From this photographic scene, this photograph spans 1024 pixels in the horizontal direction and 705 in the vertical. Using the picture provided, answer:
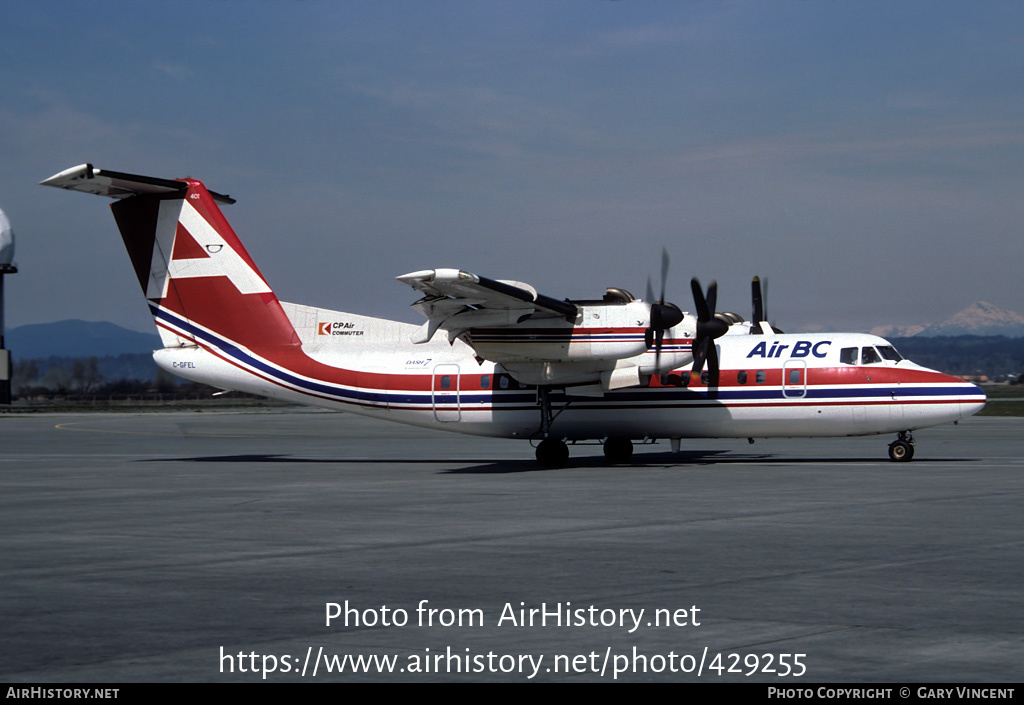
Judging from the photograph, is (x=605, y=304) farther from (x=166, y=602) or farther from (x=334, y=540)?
(x=166, y=602)

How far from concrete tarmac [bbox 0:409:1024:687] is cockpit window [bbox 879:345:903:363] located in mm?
3936

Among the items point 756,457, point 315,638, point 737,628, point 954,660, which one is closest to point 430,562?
point 315,638

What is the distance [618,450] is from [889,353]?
23.9 feet

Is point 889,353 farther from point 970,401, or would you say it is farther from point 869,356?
point 970,401

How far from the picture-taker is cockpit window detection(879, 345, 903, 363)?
2555 cm

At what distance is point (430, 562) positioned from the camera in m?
11.2

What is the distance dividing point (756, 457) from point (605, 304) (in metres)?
6.96

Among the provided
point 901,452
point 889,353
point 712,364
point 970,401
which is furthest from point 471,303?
point 970,401

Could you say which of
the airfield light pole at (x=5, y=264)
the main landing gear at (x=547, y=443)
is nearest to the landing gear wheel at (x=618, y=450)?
the main landing gear at (x=547, y=443)

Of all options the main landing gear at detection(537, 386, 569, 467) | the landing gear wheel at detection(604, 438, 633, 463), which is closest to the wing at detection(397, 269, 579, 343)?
the main landing gear at detection(537, 386, 569, 467)

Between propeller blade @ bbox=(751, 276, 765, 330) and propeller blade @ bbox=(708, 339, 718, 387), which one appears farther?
propeller blade @ bbox=(751, 276, 765, 330)

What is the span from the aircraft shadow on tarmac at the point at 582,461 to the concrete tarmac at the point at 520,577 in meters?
3.05

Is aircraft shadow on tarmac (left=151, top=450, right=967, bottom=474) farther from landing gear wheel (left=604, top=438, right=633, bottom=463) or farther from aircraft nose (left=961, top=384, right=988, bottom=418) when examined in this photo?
aircraft nose (left=961, top=384, right=988, bottom=418)

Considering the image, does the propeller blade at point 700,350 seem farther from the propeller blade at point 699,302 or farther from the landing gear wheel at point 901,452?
the landing gear wheel at point 901,452
